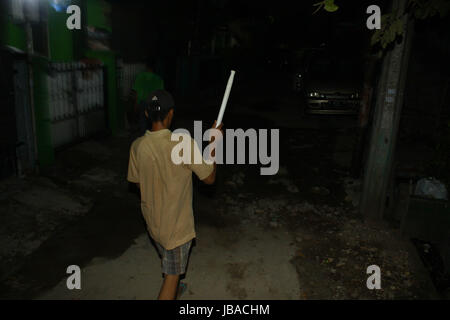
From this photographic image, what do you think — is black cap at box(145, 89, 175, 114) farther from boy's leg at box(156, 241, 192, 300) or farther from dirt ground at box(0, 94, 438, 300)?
dirt ground at box(0, 94, 438, 300)

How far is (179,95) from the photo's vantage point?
53.6 feet

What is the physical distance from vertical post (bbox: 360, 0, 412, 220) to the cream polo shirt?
113 inches

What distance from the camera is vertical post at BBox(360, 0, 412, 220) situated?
4465 millimetres

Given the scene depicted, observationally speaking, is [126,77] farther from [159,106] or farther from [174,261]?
[174,261]

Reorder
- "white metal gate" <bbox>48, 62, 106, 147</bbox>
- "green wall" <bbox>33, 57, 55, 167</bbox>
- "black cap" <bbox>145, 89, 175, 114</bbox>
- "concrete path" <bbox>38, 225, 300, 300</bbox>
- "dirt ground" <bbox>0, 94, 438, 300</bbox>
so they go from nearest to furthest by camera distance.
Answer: "black cap" <bbox>145, 89, 175, 114</bbox> < "concrete path" <bbox>38, 225, 300, 300</bbox> < "dirt ground" <bbox>0, 94, 438, 300</bbox> < "green wall" <bbox>33, 57, 55, 167</bbox> < "white metal gate" <bbox>48, 62, 106, 147</bbox>

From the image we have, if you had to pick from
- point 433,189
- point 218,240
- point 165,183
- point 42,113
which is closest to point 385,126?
point 433,189

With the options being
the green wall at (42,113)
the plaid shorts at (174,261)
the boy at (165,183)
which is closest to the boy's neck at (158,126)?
the boy at (165,183)

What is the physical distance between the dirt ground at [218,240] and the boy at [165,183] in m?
0.80

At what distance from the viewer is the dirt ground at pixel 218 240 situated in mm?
3680

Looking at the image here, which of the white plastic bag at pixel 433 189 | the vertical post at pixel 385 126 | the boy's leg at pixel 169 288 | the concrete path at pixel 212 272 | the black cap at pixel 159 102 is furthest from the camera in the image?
the white plastic bag at pixel 433 189

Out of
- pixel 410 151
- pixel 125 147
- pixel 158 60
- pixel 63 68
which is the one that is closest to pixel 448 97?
pixel 410 151

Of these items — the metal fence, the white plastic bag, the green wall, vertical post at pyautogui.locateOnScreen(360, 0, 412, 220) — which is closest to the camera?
vertical post at pyautogui.locateOnScreen(360, 0, 412, 220)

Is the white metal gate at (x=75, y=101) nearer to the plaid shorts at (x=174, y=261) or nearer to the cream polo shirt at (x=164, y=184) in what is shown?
the cream polo shirt at (x=164, y=184)

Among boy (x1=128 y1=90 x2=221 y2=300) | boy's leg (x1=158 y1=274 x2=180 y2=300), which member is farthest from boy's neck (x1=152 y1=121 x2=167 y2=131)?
boy's leg (x1=158 y1=274 x2=180 y2=300)
